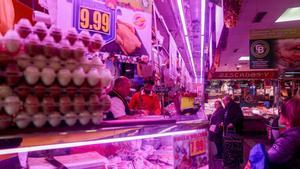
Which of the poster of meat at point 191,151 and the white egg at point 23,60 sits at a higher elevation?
the white egg at point 23,60

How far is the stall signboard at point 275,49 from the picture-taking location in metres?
9.00

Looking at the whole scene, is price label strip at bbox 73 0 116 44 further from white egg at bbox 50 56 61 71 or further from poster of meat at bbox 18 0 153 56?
white egg at bbox 50 56 61 71

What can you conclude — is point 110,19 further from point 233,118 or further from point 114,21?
point 233,118

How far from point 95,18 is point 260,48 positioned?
7099mm

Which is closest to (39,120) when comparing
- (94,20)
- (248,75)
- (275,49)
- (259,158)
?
(259,158)

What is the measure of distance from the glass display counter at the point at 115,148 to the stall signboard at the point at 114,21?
1.76 metres

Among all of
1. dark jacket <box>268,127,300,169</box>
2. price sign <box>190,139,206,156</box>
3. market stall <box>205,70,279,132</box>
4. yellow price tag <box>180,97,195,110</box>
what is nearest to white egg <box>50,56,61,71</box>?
price sign <box>190,139,206,156</box>

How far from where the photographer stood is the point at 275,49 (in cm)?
929

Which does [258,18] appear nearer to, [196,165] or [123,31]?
[123,31]

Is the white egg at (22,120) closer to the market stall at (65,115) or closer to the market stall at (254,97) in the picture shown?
the market stall at (65,115)

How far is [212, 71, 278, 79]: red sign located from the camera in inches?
422

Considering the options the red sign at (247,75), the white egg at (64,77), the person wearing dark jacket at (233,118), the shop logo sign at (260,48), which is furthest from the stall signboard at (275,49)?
the white egg at (64,77)

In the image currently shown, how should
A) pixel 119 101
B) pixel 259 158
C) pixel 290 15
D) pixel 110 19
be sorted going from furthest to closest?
pixel 290 15
pixel 110 19
pixel 119 101
pixel 259 158

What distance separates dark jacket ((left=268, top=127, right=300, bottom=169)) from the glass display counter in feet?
3.58
